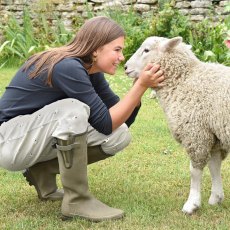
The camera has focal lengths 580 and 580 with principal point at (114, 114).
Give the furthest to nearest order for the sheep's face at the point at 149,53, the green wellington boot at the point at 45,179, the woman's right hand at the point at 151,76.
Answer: the green wellington boot at the point at 45,179 < the sheep's face at the point at 149,53 < the woman's right hand at the point at 151,76

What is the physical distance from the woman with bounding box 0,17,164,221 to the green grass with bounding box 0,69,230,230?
0.51 ft

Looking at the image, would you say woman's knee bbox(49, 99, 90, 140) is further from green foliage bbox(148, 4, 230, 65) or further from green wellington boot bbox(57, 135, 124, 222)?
green foliage bbox(148, 4, 230, 65)

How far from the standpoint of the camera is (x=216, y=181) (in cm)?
348

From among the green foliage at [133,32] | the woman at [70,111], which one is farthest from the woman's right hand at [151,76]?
the green foliage at [133,32]

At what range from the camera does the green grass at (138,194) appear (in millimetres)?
3146

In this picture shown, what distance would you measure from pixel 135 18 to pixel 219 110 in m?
6.70

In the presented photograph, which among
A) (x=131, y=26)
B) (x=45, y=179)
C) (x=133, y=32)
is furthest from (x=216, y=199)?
(x=131, y=26)

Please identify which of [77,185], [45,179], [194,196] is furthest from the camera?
[45,179]

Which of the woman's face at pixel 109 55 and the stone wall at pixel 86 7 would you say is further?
the stone wall at pixel 86 7

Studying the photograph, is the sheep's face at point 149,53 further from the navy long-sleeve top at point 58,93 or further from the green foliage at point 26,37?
the green foliage at point 26,37

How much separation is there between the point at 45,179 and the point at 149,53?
1.02 meters

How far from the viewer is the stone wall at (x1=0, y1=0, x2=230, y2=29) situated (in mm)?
9344

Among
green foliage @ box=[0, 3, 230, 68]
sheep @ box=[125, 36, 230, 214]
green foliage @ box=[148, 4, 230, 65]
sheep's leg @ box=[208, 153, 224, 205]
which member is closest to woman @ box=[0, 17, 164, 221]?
sheep @ box=[125, 36, 230, 214]

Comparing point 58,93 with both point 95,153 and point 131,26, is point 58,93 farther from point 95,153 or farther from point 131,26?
point 131,26
